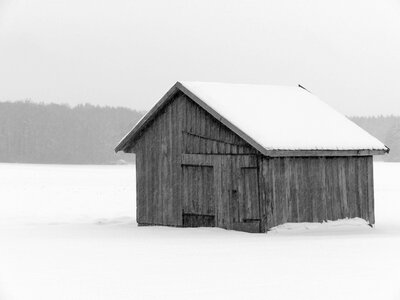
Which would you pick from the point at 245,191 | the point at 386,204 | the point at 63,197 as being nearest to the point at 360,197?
the point at 245,191

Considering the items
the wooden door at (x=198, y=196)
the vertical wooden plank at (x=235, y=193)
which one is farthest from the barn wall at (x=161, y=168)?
the vertical wooden plank at (x=235, y=193)

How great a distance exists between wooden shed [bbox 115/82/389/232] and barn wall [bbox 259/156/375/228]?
1.1 inches

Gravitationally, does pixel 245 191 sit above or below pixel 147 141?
below

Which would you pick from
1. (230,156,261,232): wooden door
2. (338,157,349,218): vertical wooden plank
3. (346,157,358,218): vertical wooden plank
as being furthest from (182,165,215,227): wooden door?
(346,157,358,218): vertical wooden plank

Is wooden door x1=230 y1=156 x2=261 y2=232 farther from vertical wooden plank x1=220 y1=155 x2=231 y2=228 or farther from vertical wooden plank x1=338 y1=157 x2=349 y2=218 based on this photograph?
vertical wooden plank x1=338 y1=157 x2=349 y2=218

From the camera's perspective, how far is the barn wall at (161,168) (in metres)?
25.0

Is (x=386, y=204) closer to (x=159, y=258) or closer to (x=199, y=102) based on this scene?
(x=199, y=102)

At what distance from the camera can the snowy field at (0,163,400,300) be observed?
43.8 ft

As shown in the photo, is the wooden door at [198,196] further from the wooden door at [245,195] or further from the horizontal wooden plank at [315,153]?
the horizontal wooden plank at [315,153]

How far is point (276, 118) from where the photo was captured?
24.8 m

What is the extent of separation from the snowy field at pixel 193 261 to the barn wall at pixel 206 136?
7.91 ft

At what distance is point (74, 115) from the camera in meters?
130

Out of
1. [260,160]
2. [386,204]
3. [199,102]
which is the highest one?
[199,102]

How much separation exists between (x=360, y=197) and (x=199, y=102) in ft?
19.2
